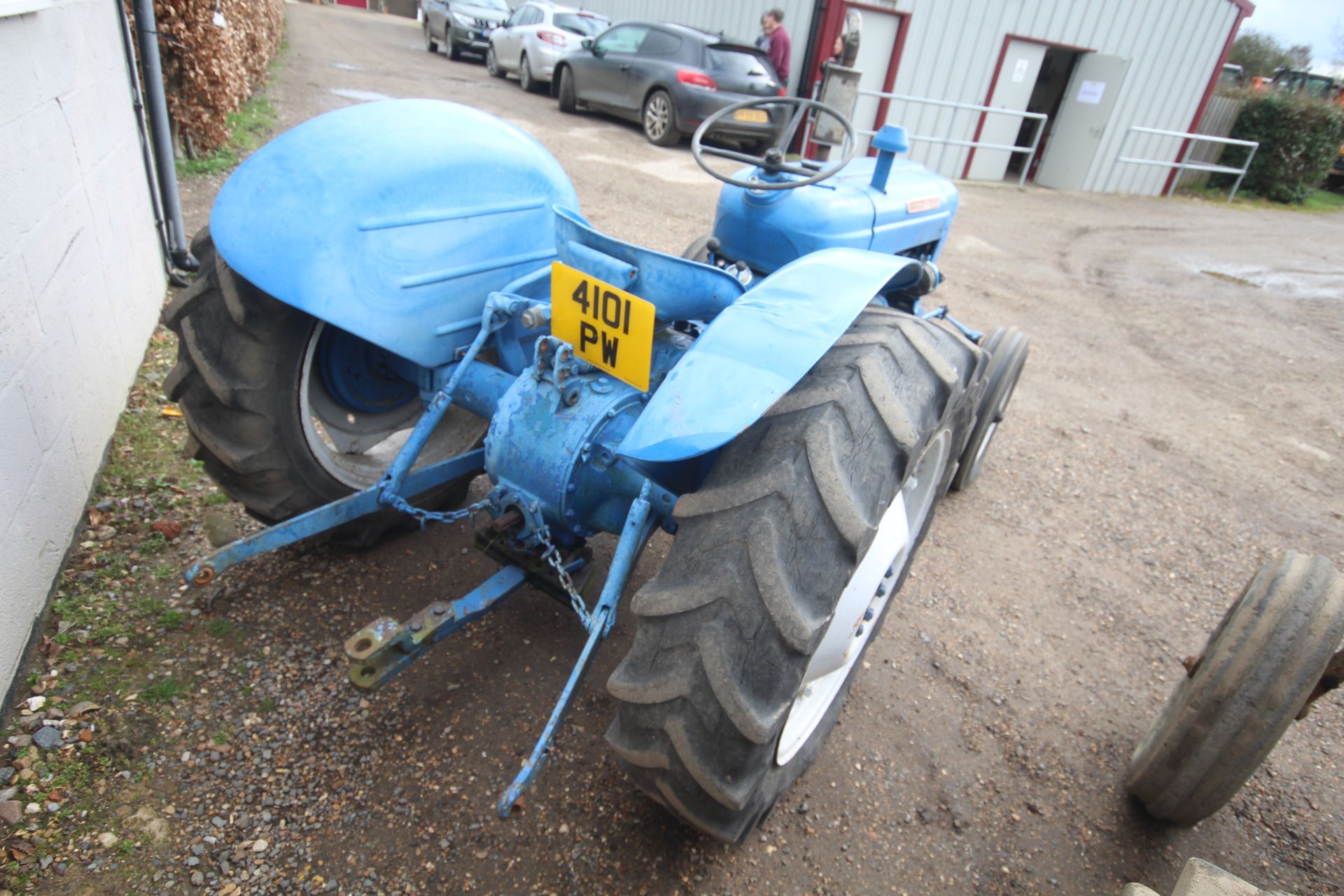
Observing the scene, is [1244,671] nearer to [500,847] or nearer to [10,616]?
[500,847]

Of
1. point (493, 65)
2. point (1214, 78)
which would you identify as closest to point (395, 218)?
point (493, 65)

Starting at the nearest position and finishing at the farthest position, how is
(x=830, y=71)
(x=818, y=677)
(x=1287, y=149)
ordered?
1. (x=818, y=677)
2. (x=830, y=71)
3. (x=1287, y=149)

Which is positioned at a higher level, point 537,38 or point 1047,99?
point 1047,99

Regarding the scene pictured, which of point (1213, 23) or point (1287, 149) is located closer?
point (1213, 23)

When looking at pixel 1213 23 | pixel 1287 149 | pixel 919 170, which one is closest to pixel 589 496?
pixel 919 170

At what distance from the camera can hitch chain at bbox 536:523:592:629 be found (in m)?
1.84

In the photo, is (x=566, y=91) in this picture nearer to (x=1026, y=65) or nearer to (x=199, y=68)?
(x=199, y=68)

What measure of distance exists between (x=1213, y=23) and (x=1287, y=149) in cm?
335

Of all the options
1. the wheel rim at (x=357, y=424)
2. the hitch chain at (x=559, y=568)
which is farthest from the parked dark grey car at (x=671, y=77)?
the hitch chain at (x=559, y=568)

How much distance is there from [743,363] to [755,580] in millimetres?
416

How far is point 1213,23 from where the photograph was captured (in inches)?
491

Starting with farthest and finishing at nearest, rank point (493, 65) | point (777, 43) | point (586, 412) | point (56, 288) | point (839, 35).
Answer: point (493, 65), point (839, 35), point (777, 43), point (56, 288), point (586, 412)

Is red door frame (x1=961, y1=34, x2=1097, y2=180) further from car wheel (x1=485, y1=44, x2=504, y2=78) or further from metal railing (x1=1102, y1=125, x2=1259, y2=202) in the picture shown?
car wheel (x1=485, y1=44, x2=504, y2=78)

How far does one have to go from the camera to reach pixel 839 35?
10797 millimetres
